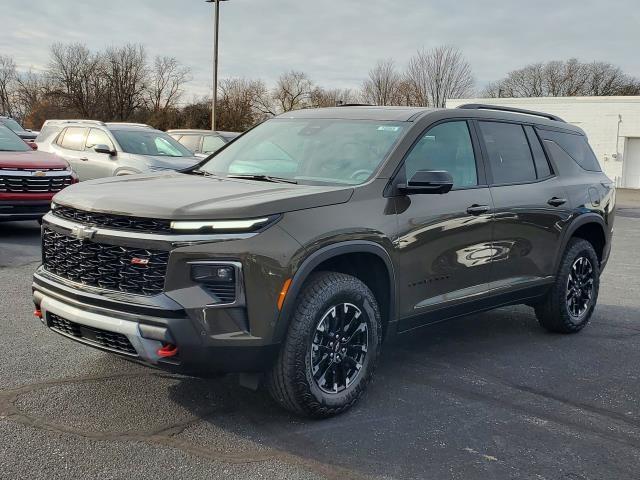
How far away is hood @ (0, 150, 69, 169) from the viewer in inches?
385

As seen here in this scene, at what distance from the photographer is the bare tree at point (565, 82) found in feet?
217

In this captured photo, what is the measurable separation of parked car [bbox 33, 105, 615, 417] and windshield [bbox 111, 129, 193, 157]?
7678mm

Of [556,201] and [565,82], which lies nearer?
[556,201]

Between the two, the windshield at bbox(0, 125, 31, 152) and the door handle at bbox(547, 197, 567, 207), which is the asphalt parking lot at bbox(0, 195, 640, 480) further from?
the windshield at bbox(0, 125, 31, 152)

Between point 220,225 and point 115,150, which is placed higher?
point 115,150

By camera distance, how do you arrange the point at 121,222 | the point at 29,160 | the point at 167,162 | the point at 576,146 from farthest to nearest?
the point at 167,162, the point at 29,160, the point at 576,146, the point at 121,222

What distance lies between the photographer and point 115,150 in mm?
12352

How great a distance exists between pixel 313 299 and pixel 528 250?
239cm

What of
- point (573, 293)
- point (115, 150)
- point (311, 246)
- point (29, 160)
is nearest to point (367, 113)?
point (311, 246)

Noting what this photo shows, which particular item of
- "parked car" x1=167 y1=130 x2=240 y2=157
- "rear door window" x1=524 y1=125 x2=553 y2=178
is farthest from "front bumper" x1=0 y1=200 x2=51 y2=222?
"parked car" x1=167 y1=130 x2=240 y2=157

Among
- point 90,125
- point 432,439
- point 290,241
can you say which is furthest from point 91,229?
point 90,125

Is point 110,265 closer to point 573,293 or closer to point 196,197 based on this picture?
point 196,197

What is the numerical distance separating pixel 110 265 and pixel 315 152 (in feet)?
5.51

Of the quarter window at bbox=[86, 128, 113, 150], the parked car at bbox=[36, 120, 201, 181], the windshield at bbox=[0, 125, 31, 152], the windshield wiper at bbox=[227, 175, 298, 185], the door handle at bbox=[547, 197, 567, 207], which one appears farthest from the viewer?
the quarter window at bbox=[86, 128, 113, 150]
